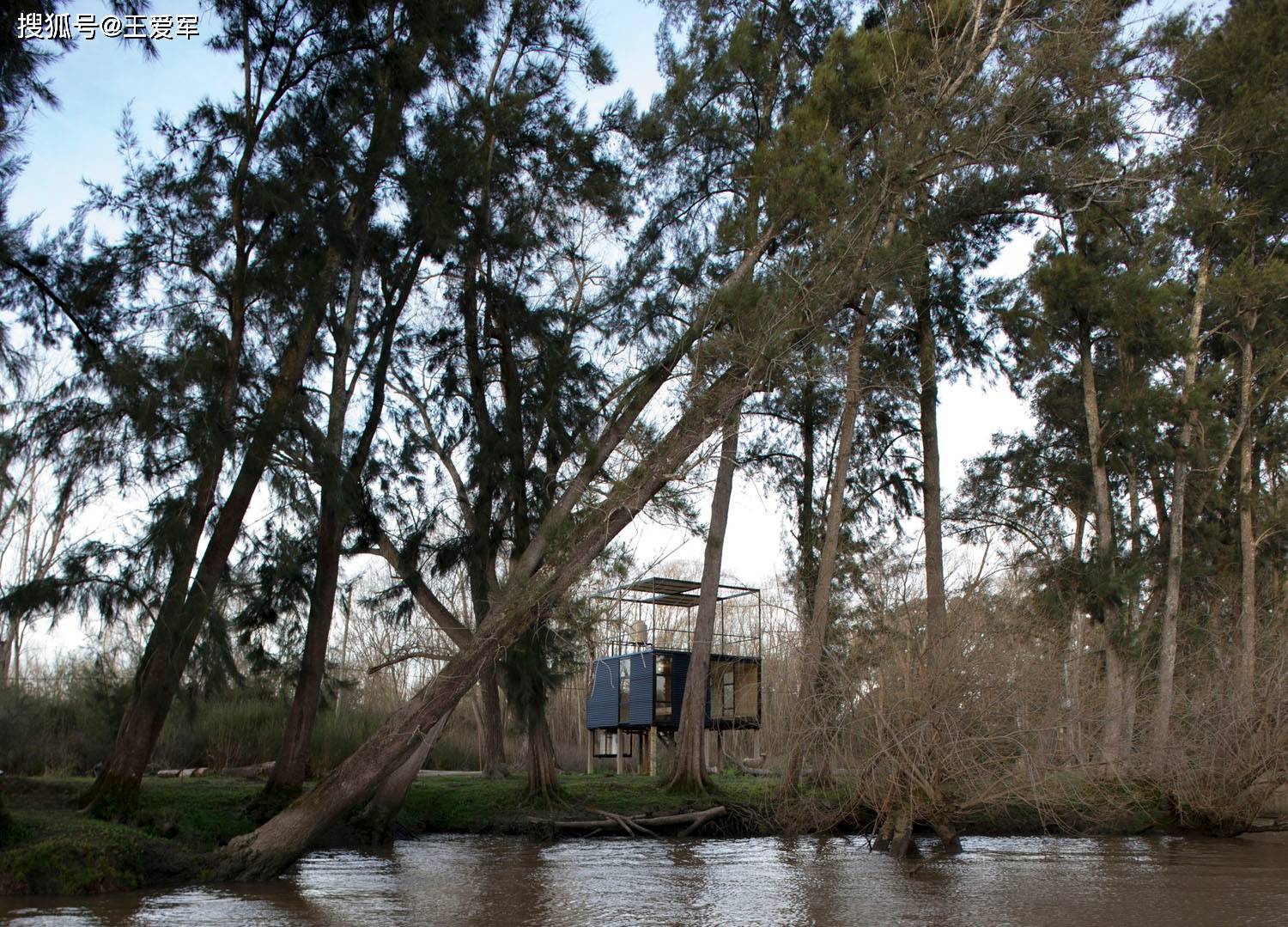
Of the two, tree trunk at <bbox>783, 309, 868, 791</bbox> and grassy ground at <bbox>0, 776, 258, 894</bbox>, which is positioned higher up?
tree trunk at <bbox>783, 309, 868, 791</bbox>

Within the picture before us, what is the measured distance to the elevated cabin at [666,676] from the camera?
70.4 feet

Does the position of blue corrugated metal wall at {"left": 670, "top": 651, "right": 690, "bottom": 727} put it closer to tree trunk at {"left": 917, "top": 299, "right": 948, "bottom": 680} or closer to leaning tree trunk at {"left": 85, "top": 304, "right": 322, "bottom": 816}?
tree trunk at {"left": 917, "top": 299, "right": 948, "bottom": 680}

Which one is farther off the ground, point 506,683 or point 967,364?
point 967,364

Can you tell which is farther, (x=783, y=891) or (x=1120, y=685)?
(x=1120, y=685)

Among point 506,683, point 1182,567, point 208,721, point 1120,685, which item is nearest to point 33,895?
point 506,683

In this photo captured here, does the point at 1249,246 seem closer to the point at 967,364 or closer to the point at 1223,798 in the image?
the point at 967,364

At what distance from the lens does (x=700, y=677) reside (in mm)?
18844

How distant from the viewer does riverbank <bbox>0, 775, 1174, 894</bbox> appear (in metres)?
9.89

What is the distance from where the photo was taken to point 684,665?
916 inches

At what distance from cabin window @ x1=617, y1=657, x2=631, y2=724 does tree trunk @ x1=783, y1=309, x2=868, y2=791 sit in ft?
20.2

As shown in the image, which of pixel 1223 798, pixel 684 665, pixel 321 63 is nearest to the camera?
pixel 321 63

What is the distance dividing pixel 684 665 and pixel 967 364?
858 cm

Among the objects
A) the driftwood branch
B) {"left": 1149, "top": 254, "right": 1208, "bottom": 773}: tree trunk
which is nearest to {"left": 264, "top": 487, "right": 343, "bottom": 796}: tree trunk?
the driftwood branch

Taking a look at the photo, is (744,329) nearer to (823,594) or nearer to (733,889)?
(733,889)
